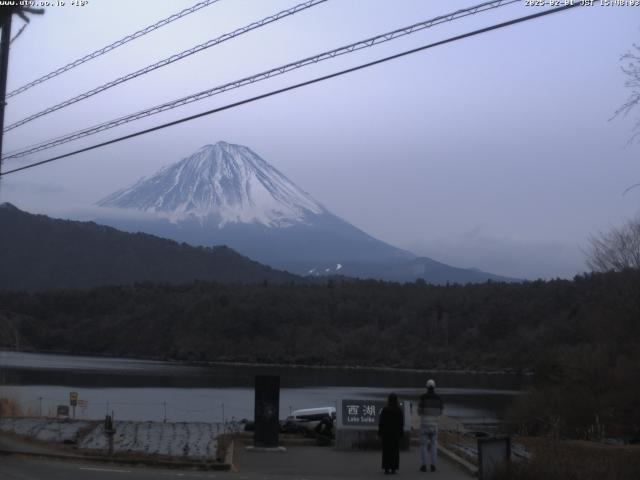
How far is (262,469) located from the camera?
52.6 ft

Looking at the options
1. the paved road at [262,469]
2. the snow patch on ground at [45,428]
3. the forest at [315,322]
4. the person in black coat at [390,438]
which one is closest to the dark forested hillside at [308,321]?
the forest at [315,322]

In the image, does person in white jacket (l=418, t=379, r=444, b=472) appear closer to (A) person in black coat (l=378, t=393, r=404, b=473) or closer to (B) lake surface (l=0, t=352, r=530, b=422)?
(A) person in black coat (l=378, t=393, r=404, b=473)

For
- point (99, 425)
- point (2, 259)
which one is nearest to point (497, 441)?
point (99, 425)

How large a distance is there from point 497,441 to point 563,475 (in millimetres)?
1094

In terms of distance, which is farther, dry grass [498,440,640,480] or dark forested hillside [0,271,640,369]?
dark forested hillside [0,271,640,369]

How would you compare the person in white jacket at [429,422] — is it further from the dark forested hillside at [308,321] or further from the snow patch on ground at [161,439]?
the dark forested hillside at [308,321]

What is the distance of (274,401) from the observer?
17.7 meters

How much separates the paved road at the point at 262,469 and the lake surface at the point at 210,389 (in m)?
18.0

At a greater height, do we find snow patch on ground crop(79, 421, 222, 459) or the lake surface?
the lake surface

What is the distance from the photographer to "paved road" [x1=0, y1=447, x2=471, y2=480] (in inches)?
583

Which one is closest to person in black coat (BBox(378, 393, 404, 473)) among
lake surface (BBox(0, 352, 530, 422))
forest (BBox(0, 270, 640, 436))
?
lake surface (BBox(0, 352, 530, 422))

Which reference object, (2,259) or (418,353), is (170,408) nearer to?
(418,353)

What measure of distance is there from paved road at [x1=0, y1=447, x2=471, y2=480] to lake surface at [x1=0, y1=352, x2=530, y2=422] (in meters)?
18.0

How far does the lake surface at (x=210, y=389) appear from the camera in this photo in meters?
48.5
